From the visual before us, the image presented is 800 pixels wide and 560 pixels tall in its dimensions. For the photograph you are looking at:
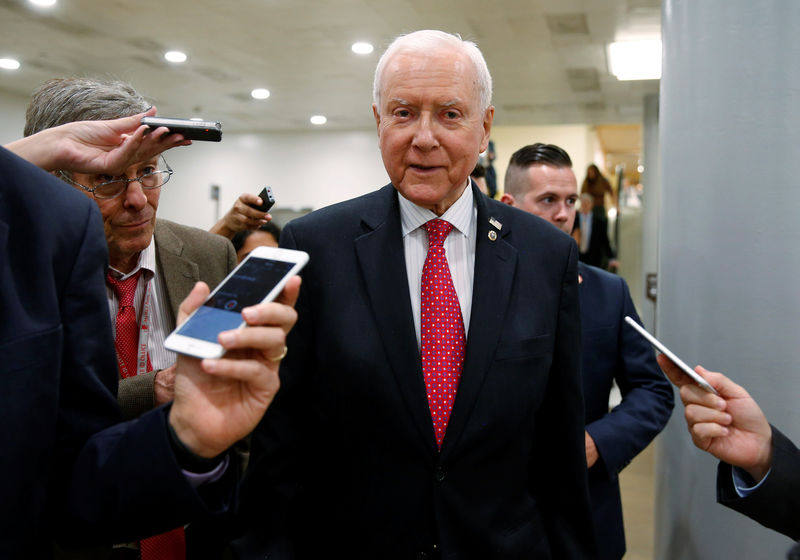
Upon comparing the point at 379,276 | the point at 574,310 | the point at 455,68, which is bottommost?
the point at 574,310

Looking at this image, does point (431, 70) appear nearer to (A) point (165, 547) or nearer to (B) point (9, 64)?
(A) point (165, 547)

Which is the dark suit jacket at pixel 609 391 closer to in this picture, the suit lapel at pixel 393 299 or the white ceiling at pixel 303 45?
the suit lapel at pixel 393 299

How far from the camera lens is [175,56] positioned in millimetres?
→ 8219

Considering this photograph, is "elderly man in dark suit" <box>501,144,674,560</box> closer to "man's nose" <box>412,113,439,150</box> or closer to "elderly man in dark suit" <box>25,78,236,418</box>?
"man's nose" <box>412,113,439,150</box>

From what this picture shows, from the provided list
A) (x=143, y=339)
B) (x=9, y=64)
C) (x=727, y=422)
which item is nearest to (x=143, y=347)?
(x=143, y=339)

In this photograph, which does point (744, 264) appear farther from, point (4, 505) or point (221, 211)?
point (221, 211)

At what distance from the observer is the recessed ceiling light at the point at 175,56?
809 centimetres

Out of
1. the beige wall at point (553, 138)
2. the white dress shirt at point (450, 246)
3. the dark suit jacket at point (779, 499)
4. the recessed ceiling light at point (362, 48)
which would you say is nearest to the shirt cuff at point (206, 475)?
the white dress shirt at point (450, 246)

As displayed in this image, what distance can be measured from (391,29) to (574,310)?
629 cm

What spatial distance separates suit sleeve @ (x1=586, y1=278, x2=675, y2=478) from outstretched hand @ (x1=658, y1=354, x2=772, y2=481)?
0.61 meters

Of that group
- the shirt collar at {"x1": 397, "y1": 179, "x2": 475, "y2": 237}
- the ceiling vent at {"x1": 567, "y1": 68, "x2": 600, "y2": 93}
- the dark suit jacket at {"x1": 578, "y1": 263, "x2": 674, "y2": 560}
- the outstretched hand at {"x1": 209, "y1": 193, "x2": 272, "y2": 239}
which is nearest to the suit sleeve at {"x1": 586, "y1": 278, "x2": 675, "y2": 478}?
the dark suit jacket at {"x1": 578, "y1": 263, "x2": 674, "y2": 560}

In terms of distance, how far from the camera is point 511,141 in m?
14.1

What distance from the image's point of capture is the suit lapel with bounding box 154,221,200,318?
1962 millimetres

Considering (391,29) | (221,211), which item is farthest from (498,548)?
(221,211)
